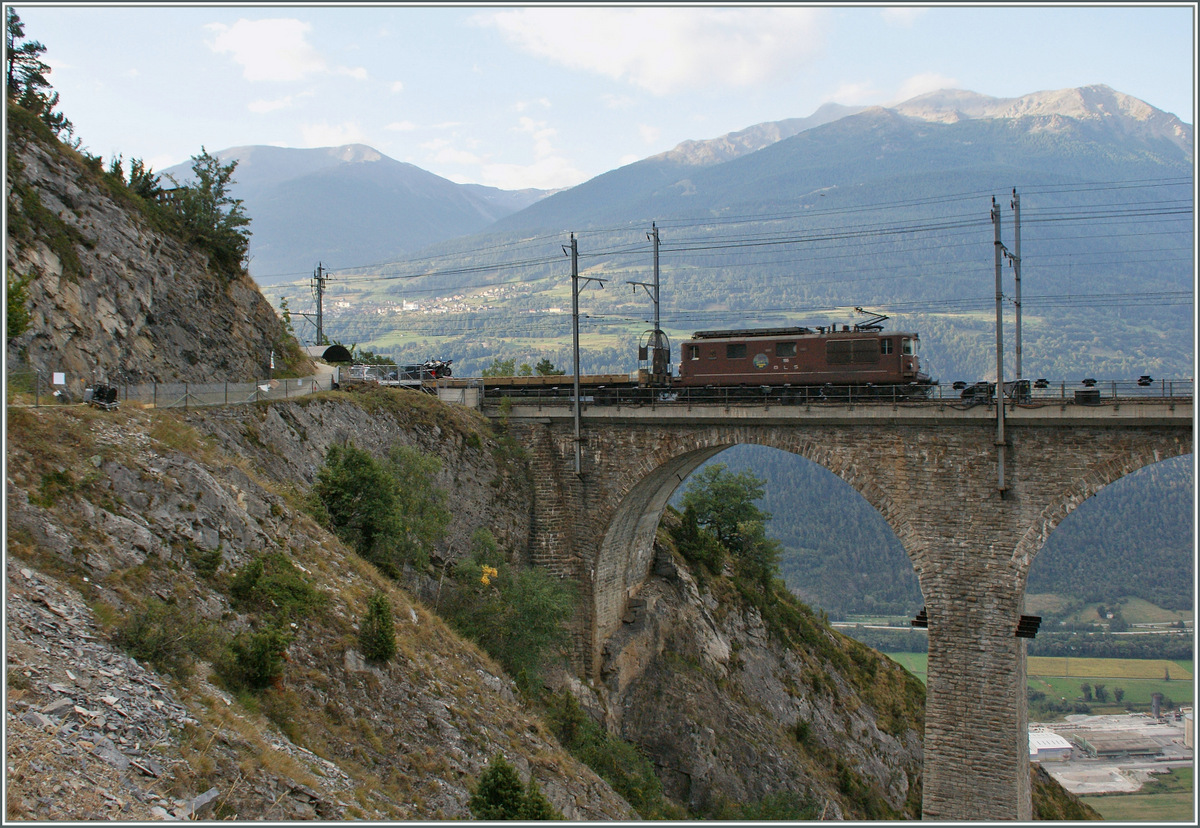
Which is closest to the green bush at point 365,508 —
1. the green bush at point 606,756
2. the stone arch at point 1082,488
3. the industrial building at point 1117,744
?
the green bush at point 606,756

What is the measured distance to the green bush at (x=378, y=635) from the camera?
845 inches

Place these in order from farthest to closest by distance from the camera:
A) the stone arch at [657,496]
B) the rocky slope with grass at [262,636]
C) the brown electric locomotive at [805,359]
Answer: the brown electric locomotive at [805,359]
the stone arch at [657,496]
the rocky slope with grass at [262,636]

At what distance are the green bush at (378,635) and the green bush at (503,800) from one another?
16.4ft

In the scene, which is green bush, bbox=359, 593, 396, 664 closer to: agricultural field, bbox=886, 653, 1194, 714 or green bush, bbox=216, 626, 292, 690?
green bush, bbox=216, 626, 292, 690

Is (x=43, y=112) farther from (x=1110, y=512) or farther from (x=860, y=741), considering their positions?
(x=1110, y=512)

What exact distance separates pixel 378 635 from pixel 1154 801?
329ft

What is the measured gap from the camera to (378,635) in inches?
849

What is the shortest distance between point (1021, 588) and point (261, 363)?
3386 cm

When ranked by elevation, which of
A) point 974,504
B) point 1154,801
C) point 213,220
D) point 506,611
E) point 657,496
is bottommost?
point 1154,801

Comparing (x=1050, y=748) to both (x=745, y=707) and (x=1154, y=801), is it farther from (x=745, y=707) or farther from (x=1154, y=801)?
(x=745, y=707)

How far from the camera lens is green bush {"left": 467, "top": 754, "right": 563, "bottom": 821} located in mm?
17406

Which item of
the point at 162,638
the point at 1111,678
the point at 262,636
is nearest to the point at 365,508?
the point at 262,636

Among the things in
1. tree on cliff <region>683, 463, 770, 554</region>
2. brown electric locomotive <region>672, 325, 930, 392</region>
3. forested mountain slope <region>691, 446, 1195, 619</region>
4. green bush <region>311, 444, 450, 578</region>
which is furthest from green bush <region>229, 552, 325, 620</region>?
forested mountain slope <region>691, 446, 1195, 619</region>

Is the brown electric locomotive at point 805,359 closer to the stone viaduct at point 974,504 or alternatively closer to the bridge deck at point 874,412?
the bridge deck at point 874,412
